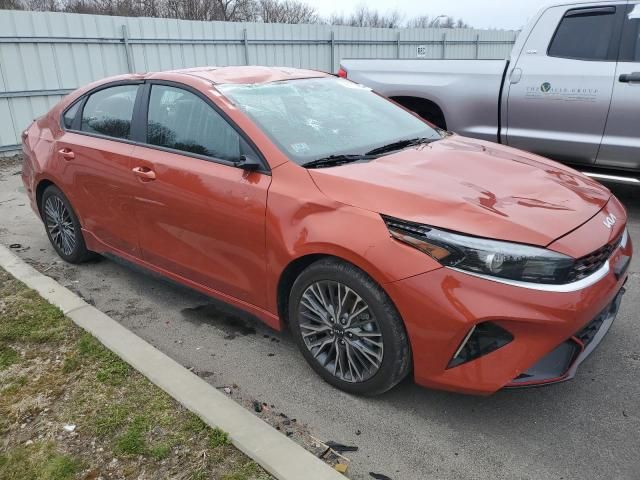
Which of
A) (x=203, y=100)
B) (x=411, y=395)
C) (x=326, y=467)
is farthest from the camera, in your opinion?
(x=203, y=100)

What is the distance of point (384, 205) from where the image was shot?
2.64 metres

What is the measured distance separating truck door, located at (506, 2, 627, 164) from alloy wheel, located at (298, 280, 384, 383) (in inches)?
154

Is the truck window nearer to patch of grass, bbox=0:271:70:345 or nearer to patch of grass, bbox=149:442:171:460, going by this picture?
patch of grass, bbox=149:442:171:460

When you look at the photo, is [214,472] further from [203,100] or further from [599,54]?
[599,54]

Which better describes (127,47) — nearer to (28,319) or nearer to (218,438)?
(28,319)

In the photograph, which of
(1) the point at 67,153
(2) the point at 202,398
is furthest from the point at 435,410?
(1) the point at 67,153

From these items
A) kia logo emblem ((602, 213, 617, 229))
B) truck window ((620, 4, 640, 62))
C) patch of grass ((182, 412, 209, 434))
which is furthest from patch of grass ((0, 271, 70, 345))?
truck window ((620, 4, 640, 62))

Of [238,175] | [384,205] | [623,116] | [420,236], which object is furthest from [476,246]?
[623,116]

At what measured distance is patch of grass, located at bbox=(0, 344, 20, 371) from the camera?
10.6 feet

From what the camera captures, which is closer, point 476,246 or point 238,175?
point 476,246

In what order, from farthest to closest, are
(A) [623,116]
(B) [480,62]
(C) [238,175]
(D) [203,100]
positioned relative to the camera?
1. (B) [480,62]
2. (A) [623,116]
3. (D) [203,100]
4. (C) [238,175]

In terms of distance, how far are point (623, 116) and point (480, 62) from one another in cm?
164

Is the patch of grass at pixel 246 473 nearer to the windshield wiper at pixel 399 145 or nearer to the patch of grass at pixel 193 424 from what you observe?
the patch of grass at pixel 193 424

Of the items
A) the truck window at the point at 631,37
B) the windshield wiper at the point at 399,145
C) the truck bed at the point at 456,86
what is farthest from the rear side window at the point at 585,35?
the windshield wiper at the point at 399,145
